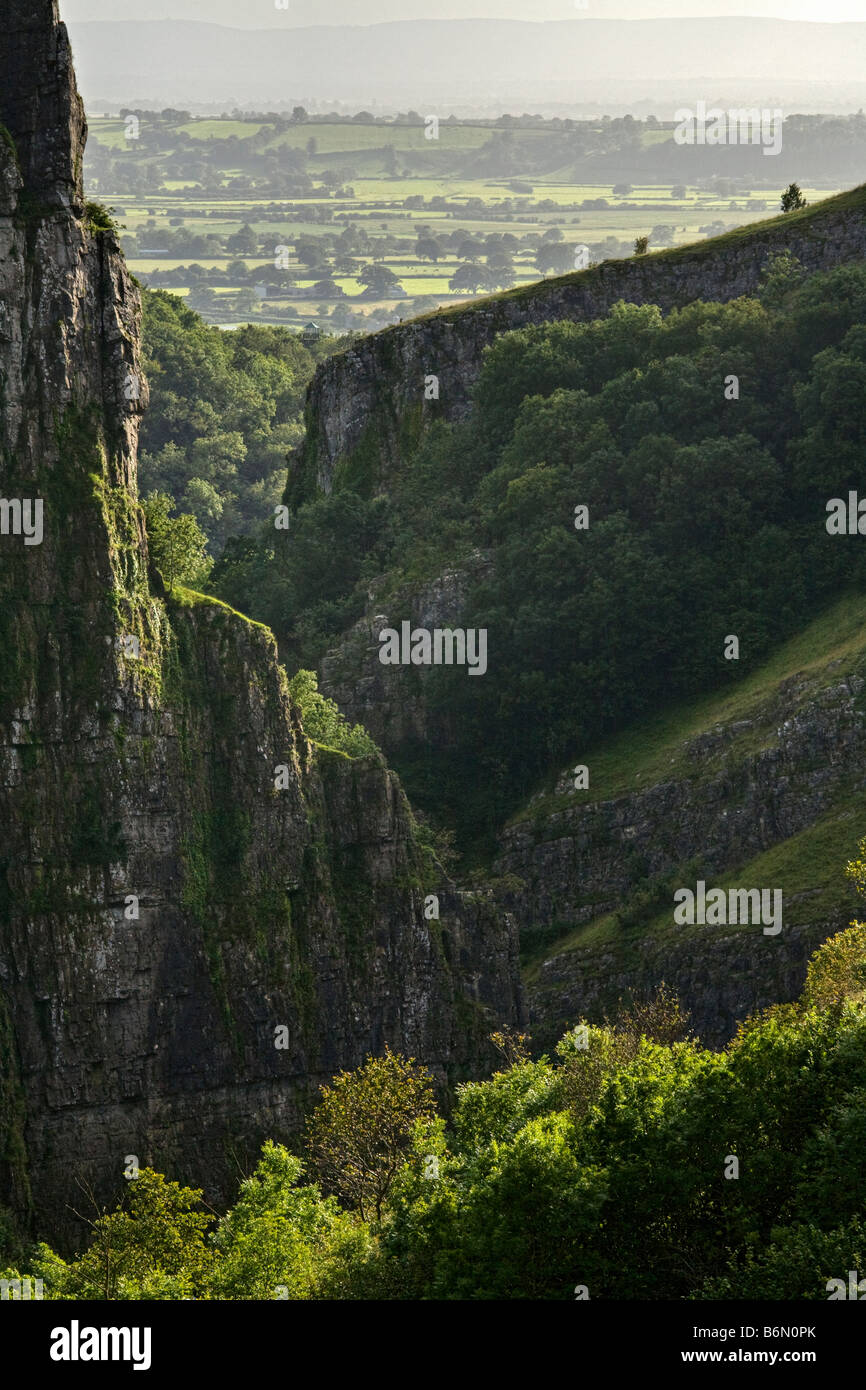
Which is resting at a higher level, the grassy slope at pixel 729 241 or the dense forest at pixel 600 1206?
the grassy slope at pixel 729 241

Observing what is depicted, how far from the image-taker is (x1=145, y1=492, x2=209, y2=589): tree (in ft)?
Result: 236

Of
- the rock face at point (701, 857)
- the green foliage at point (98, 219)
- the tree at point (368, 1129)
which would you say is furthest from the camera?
the rock face at point (701, 857)

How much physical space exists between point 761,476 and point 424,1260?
6030cm

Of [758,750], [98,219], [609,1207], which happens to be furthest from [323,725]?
[609,1207]

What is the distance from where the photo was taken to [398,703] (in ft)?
335

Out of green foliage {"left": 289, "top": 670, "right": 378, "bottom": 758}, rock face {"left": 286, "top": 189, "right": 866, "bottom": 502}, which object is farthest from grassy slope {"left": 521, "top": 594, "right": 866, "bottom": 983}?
rock face {"left": 286, "top": 189, "right": 866, "bottom": 502}

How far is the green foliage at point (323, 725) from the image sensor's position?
8619 centimetres

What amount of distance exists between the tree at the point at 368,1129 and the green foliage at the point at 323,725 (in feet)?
78.6

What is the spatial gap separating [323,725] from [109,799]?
2046cm

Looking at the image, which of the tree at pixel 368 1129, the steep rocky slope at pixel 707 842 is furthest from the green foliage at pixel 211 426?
the tree at pixel 368 1129

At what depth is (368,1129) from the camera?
61.3m

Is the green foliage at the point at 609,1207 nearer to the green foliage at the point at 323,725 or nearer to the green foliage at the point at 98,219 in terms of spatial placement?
the green foliage at the point at 323,725

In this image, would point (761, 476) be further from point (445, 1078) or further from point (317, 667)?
point (445, 1078)

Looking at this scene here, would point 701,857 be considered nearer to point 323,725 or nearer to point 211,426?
point 323,725
